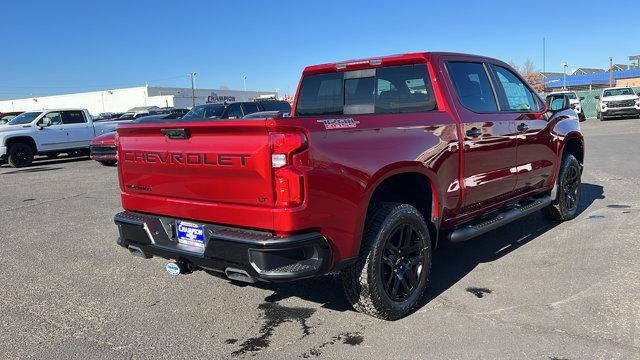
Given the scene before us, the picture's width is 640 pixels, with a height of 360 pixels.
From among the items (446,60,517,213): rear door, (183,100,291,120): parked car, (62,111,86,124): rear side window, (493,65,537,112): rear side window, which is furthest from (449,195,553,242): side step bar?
(62,111,86,124): rear side window

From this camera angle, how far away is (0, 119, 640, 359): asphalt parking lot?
3.46 m

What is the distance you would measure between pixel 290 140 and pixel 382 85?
1.83 m

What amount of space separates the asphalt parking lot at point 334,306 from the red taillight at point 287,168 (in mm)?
1044

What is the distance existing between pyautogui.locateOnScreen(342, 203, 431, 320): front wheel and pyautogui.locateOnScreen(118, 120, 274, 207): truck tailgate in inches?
33.7

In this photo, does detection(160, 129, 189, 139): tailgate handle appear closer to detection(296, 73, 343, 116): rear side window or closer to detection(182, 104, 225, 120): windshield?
detection(296, 73, 343, 116): rear side window

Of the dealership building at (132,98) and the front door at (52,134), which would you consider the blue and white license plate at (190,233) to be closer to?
the front door at (52,134)

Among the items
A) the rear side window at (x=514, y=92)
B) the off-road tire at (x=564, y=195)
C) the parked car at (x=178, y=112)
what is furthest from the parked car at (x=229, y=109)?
the rear side window at (x=514, y=92)

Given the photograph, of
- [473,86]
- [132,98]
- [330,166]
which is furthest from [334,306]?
[132,98]

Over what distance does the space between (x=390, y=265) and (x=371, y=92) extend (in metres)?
1.68

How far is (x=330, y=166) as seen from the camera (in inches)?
129

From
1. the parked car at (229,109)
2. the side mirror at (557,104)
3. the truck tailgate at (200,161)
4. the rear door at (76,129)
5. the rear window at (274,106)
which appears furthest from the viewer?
the rear door at (76,129)

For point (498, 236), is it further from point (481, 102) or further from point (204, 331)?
point (204, 331)

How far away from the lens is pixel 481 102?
489 cm

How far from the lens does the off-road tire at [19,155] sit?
1642 centimetres
